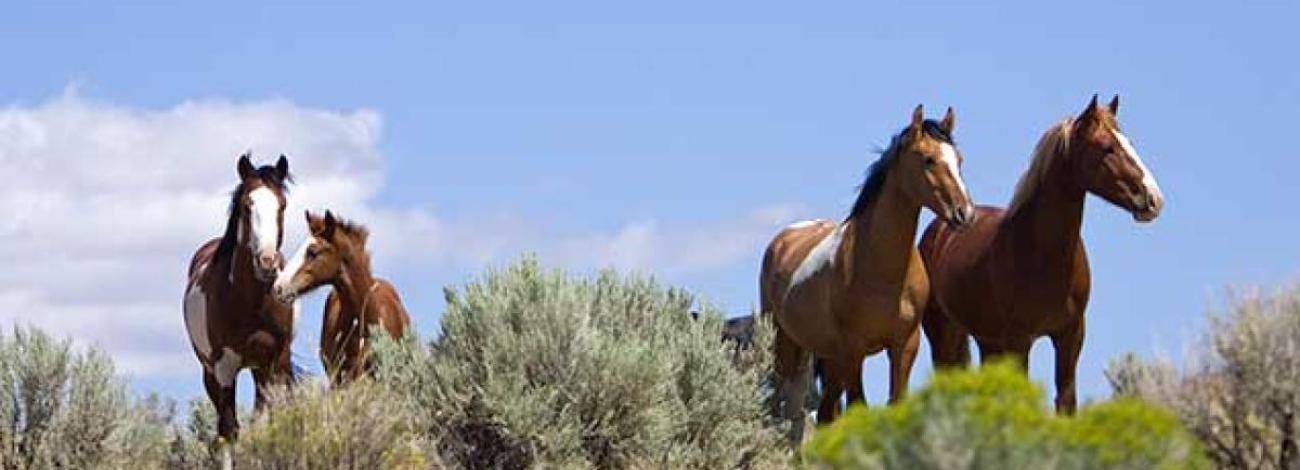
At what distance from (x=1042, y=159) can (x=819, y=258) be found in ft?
6.32

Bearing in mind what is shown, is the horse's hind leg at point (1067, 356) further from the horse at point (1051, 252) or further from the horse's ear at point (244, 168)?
the horse's ear at point (244, 168)

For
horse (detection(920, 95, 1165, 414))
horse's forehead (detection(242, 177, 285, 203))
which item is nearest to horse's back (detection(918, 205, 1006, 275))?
horse (detection(920, 95, 1165, 414))

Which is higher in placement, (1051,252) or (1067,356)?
(1051,252)

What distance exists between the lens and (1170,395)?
1003cm

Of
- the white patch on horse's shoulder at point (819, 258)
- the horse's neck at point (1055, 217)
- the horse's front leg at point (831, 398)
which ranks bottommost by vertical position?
the horse's front leg at point (831, 398)

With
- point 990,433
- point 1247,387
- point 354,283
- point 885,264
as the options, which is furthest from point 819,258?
point 990,433

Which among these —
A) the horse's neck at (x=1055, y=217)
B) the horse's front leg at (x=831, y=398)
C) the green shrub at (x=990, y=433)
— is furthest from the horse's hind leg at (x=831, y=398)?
the green shrub at (x=990, y=433)

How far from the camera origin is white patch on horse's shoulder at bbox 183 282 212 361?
52.1 ft

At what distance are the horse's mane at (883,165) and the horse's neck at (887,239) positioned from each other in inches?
2.6

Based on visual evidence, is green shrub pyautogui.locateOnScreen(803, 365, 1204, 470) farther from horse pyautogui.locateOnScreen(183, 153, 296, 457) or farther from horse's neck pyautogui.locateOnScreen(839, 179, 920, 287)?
horse pyautogui.locateOnScreen(183, 153, 296, 457)

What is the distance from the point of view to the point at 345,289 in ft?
53.1

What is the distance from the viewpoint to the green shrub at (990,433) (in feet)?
23.2

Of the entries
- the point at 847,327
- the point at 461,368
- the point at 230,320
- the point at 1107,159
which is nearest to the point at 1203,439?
the point at 1107,159

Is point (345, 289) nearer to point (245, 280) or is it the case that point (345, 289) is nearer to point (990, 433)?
point (245, 280)
